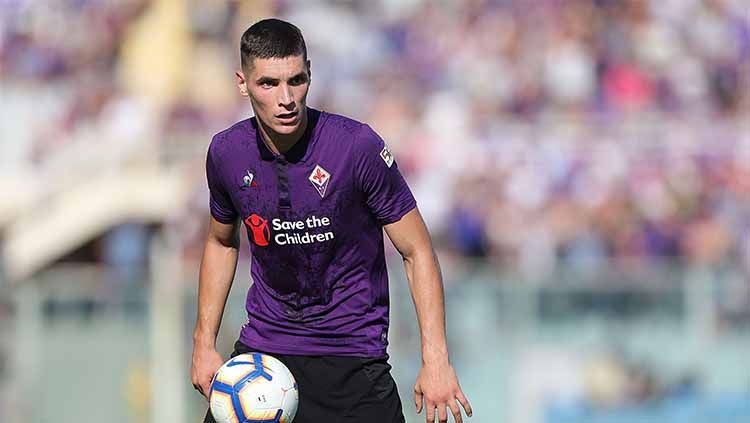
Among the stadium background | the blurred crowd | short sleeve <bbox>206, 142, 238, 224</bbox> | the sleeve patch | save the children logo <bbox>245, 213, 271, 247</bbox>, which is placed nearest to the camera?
the sleeve patch

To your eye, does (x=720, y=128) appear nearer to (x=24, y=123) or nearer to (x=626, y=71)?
(x=626, y=71)

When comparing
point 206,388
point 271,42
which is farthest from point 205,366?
point 271,42

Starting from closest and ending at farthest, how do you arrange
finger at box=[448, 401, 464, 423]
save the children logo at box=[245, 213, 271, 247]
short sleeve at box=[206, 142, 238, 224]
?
1. finger at box=[448, 401, 464, 423]
2. save the children logo at box=[245, 213, 271, 247]
3. short sleeve at box=[206, 142, 238, 224]

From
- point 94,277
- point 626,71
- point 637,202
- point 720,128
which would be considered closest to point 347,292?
point 94,277

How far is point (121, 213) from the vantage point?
15.1 m

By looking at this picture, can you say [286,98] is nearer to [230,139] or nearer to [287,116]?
[287,116]

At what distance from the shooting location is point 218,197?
5852mm

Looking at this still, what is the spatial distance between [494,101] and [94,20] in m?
4.74

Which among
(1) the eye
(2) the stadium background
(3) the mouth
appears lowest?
(2) the stadium background

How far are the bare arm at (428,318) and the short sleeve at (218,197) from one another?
2.33 feet

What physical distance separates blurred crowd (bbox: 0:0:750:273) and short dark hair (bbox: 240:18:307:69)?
7.32m

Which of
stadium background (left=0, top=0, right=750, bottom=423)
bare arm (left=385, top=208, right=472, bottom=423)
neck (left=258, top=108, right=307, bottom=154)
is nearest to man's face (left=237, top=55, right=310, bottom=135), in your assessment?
neck (left=258, top=108, right=307, bottom=154)

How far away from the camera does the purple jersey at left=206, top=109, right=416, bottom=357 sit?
18.2ft

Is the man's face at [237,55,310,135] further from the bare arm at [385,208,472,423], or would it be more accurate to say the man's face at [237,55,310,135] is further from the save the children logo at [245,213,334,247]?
the bare arm at [385,208,472,423]
